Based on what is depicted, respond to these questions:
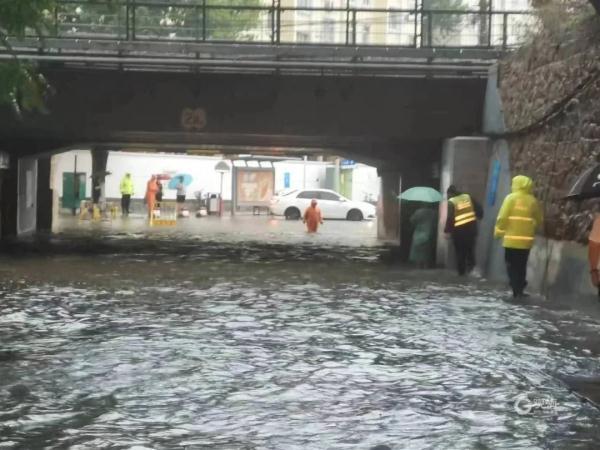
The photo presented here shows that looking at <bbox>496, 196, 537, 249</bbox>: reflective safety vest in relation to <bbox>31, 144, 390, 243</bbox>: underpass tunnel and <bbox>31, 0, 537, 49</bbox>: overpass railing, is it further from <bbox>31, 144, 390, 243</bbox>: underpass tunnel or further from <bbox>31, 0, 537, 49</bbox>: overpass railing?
<bbox>31, 144, 390, 243</bbox>: underpass tunnel

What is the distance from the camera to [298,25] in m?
20.7

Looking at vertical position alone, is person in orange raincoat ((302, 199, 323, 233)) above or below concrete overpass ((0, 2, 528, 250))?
below

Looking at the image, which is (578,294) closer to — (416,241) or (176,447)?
(416,241)

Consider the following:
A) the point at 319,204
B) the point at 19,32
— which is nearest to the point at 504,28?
the point at 19,32

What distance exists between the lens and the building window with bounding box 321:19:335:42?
20.6m

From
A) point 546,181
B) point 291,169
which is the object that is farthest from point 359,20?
point 291,169

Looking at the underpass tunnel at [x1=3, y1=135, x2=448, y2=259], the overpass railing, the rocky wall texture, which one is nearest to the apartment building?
the overpass railing

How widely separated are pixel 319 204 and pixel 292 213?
1.53m

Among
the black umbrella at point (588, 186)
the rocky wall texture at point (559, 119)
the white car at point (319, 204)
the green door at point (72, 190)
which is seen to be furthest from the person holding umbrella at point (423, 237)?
the green door at point (72, 190)

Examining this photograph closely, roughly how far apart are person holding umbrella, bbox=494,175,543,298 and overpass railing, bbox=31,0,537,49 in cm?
718

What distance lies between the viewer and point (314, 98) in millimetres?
21016

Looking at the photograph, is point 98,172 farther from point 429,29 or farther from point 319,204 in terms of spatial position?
point 429,29

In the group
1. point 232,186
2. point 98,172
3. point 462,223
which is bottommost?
point 462,223

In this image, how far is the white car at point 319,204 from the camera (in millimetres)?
46969
